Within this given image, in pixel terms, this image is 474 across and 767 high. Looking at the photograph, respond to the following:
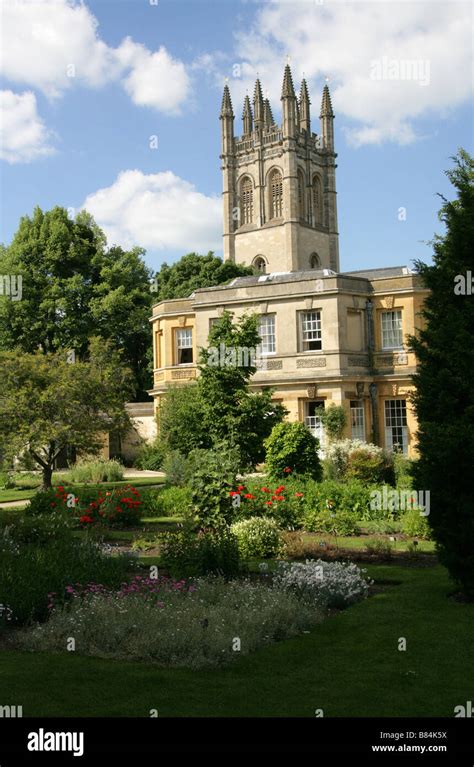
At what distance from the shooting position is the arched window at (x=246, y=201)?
79.0 metres

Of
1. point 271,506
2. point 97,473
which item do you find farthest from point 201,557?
point 97,473

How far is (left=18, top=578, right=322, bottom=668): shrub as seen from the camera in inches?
311

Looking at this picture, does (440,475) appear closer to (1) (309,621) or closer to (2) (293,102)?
(1) (309,621)

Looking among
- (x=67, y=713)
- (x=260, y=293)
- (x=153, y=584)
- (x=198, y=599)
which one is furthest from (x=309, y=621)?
(x=260, y=293)

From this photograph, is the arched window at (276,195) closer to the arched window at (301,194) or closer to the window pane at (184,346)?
the arched window at (301,194)

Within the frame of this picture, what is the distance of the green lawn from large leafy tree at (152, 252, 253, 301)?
43.1 meters

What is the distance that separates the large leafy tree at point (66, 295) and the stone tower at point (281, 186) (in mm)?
27881

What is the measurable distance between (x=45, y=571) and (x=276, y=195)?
71480 millimetres

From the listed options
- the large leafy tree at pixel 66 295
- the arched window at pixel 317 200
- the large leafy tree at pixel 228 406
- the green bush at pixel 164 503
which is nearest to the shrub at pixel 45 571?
the green bush at pixel 164 503

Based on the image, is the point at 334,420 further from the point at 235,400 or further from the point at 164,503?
the point at 164,503

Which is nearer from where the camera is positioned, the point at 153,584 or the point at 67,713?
the point at 67,713

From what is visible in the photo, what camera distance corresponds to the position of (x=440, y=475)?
9930 millimetres

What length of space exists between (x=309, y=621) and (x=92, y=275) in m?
42.3

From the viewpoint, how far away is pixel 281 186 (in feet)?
253
